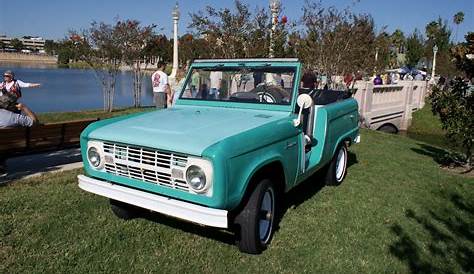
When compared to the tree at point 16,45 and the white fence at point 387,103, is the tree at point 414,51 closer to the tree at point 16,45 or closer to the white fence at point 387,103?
the white fence at point 387,103

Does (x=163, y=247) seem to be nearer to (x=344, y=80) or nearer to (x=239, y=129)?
(x=239, y=129)

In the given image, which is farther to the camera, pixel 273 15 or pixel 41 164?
pixel 273 15

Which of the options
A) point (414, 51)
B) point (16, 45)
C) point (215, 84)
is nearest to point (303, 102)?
point (215, 84)

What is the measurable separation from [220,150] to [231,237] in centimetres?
143

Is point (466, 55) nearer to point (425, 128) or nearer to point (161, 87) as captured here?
point (161, 87)

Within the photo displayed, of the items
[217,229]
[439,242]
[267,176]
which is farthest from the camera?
[439,242]

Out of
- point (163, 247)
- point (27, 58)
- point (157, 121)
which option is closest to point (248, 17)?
point (157, 121)

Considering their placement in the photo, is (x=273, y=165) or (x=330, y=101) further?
(x=330, y=101)

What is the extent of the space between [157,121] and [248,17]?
7959 mm

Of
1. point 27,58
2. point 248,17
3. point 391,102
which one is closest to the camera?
point 248,17

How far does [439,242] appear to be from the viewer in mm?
4559

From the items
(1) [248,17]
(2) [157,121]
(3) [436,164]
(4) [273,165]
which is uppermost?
(1) [248,17]

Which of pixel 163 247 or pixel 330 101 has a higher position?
pixel 330 101

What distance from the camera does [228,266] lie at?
375 cm
